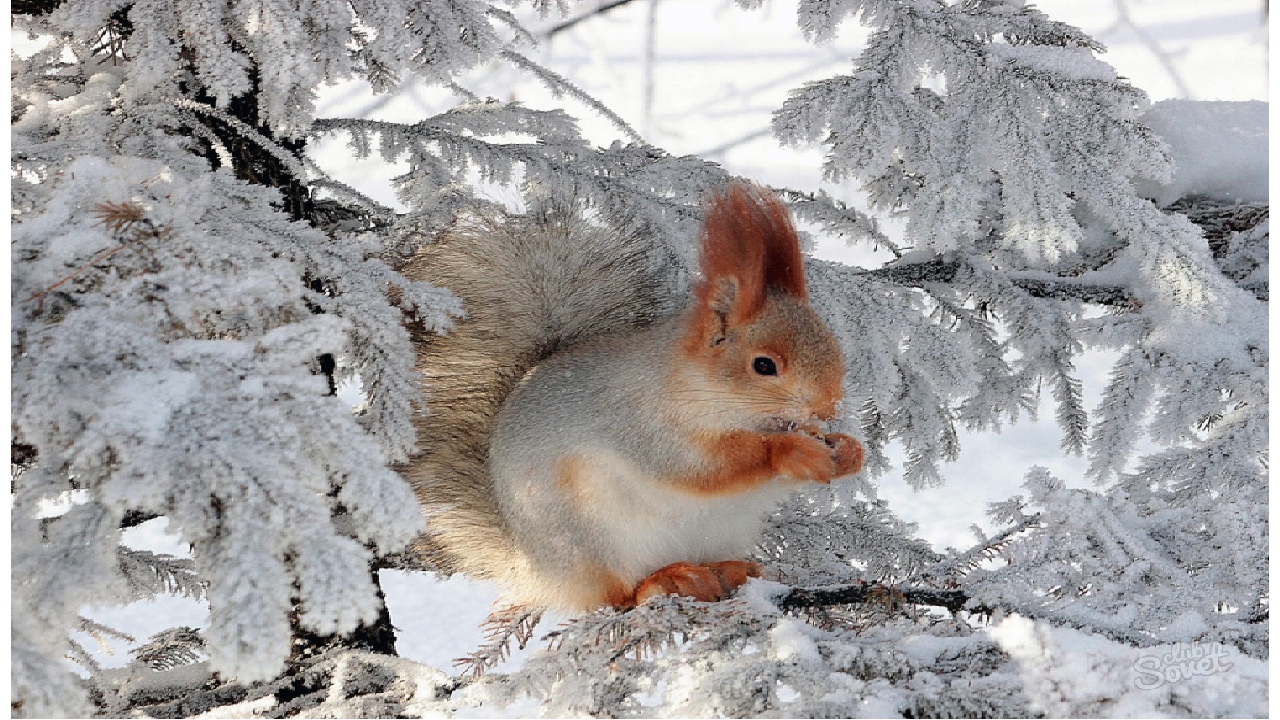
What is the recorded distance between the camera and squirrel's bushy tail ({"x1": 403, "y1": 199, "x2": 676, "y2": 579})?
1.50m

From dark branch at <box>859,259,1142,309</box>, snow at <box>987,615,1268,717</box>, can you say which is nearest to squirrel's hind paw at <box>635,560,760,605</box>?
snow at <box>987,615,1268,717</box>

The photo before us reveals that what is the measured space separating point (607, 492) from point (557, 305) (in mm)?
333

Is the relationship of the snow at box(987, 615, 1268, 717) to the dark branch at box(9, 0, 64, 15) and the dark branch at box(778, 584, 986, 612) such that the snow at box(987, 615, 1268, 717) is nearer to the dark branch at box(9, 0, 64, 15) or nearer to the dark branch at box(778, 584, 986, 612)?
the dark branch at box(778, 584, 986, 612)

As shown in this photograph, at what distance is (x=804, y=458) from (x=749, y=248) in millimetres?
249

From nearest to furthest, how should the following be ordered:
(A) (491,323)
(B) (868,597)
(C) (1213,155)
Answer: (B) (868,597)
(A) (491,323)
(C) (1213,155)

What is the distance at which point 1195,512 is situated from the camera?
1209 mm

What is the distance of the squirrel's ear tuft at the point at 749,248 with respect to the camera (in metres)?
1.23

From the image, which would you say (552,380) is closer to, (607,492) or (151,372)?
(607,492)

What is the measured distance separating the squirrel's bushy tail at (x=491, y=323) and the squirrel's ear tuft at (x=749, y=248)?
297mm

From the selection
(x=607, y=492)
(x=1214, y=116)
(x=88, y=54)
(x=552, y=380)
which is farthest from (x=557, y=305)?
(x=1214, y=116)

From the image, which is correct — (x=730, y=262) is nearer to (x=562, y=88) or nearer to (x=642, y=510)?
(x=642, y=510)

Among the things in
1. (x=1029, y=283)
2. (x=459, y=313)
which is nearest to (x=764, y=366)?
(x=459, y=313)

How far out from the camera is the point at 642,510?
1.34m

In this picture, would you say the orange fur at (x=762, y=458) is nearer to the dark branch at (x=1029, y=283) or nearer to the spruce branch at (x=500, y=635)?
the spruce branch at (x=500, y=635)
